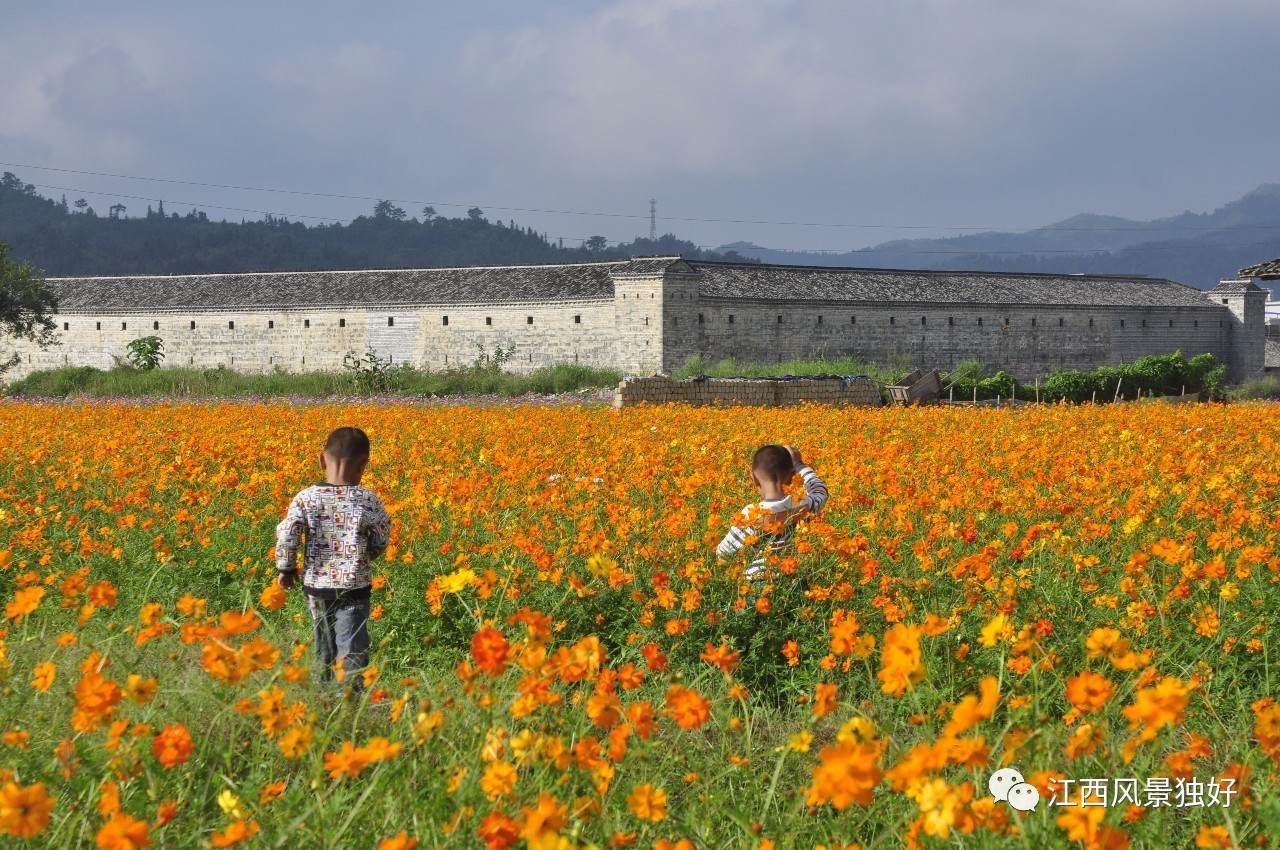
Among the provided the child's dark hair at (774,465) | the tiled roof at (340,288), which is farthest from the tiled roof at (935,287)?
the child's dark hair at (774,465)

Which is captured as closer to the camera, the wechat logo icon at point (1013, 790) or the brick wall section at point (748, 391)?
the wechat logo icon at point (1013, 790)

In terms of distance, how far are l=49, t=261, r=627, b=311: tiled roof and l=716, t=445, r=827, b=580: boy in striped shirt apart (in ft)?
93.8

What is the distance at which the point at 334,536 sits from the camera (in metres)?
4.32

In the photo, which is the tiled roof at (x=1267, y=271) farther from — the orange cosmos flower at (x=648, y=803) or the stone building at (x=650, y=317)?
the orange cosmos flower at (x=648, y=803)

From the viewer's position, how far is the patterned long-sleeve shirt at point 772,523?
14.1 feet

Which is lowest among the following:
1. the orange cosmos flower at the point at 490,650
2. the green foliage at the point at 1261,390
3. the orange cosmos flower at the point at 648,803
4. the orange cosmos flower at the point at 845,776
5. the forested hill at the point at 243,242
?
the green foliage at the point at 1261,390

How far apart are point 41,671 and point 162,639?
2.32 meters

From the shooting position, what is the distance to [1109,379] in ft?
90.8

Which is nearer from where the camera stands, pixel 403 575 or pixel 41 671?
pixel 41 671

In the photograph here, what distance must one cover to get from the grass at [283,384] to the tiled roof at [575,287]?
22.5 ft

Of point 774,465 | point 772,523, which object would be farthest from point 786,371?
point 772,523

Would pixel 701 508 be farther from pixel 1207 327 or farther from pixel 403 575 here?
pixel 1207 327

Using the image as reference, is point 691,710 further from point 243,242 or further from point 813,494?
point 243,242

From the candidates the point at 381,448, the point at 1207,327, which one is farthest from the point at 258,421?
the point at 1207,327
